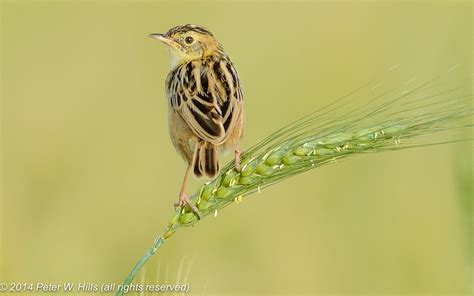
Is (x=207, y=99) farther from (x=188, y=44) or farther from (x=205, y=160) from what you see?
(x=188, y=44)

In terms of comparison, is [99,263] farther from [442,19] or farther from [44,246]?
[442,19]

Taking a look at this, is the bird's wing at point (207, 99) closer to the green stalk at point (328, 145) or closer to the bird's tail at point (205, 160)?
the bird's tail at point (205, 160)

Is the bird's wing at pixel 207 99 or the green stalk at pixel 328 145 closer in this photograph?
the green stalk at pixel 328 145

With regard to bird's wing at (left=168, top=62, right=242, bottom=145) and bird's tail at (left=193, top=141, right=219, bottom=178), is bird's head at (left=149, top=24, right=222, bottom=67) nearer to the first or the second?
bird's wing at (left=168, top=62, right=242, bottom=145)

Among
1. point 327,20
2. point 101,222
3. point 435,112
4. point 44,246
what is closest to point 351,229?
point 101,222

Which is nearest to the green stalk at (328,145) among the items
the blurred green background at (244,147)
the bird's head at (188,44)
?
the blurred green background at (244,147)

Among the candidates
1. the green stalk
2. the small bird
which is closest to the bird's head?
the small bird
